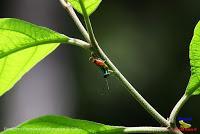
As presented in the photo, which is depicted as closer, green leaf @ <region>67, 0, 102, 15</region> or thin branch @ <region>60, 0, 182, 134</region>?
thin branch @ <region>60, 0, 182, 134</region>

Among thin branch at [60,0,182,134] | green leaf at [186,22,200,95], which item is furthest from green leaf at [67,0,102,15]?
green leaf at [186,22,200,95]

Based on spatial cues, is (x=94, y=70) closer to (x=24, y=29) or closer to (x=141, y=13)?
(x=141, y=13)

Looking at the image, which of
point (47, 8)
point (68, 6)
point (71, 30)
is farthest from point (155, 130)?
point (47, 8)

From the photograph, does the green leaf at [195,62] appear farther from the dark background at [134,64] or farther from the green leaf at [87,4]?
the dark background at [134,64]

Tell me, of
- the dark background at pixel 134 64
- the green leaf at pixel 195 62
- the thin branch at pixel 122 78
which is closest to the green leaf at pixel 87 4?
the thin branch at pixel 122 78

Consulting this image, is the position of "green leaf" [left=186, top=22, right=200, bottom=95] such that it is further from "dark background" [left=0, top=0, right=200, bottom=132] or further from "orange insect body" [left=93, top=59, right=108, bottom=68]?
"dark background" [left=0, top=0, right=200, bottom=132]

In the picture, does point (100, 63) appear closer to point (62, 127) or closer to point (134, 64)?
point (62, 127)

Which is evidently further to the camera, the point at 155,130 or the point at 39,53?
the point at 39,53
